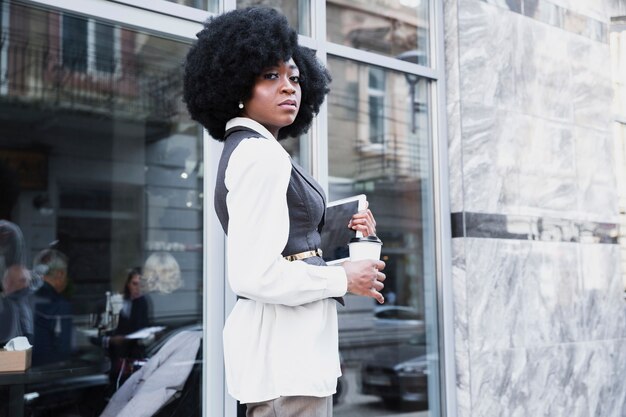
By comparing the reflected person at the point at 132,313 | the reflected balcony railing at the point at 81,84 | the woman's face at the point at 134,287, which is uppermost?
the reflected balcony railing at the point at 81,84

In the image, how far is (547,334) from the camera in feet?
14.8

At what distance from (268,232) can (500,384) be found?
310 centimetres

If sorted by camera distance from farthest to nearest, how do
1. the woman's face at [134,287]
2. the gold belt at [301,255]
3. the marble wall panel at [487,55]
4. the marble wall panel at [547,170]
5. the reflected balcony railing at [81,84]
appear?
the reflected balcony railing at [81,84] < the woman's face at [134,287] < the marble wall panel at [547,170] < the marble wall panel at [487,55] < the gold belt at [301,255]

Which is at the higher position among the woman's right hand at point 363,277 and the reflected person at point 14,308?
the woman's right hand at point 363,277

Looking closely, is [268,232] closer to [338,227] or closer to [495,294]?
[338,227]

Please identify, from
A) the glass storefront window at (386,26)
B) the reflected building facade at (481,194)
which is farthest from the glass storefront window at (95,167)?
the reflected building facade at (481,194)

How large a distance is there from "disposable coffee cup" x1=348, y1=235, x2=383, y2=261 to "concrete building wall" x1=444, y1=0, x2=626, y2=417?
2482 millimetres

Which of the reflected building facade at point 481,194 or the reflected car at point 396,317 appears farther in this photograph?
the reflected car at point 396,317

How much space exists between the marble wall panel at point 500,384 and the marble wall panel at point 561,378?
7 cm

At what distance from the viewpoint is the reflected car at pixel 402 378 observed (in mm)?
4562

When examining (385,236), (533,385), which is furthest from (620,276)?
(385,236)

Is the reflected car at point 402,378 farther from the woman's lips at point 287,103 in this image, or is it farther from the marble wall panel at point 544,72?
the woman's lips at point 287,103

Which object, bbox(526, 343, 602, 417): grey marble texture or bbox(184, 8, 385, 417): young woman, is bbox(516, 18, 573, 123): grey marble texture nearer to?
bbox(526, 343, 602, 417): grey marble texture

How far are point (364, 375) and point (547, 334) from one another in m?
3.30
